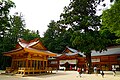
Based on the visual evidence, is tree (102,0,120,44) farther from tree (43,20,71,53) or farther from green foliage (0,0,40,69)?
tree (43,20,71,53)

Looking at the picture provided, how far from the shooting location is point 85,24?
97.0ft

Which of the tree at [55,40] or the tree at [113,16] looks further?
the tree at [55,40]

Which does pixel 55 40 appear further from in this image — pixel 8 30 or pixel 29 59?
pixel 29 59

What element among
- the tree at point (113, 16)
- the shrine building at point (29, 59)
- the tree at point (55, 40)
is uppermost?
the tree at point (55, 40)

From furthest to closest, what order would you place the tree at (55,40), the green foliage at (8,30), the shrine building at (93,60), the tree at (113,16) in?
the tree at (55,40) → the shrine building at (93,60) → the green foliage at (8,30) → the tree at (113,16)

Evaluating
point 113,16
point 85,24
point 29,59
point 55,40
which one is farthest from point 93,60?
point 55,40

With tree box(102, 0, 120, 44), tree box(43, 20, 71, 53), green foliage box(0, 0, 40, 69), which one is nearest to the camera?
tree box(102, 0, 120, 44)

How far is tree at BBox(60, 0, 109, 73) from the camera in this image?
29688 millimetres

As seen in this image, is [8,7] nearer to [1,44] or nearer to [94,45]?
[94,45]

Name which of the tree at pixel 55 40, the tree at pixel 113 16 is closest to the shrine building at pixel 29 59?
the tree at pixel 113 16

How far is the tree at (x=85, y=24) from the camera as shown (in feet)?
97.4

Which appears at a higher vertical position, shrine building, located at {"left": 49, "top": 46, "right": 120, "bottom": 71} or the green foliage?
the green foliage

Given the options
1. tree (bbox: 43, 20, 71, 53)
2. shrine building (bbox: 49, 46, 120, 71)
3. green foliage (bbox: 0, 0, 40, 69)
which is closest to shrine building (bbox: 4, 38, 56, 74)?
green foliage (bbox: 0, 0, 40, 69)

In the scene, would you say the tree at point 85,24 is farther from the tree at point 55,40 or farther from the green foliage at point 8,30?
the tree at point 55,40
